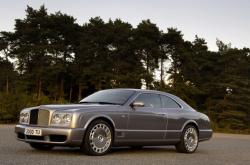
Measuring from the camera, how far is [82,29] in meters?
71.2

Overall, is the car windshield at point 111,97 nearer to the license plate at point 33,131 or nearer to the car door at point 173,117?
the car door at point 173,117

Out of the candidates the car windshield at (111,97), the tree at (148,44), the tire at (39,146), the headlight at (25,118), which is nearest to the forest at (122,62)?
the tree at (148,44)

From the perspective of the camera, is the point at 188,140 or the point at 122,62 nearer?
the point at 188,140

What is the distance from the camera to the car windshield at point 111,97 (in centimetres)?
1141

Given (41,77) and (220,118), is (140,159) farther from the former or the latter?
(41,77)

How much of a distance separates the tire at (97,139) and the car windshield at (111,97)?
0.84 m

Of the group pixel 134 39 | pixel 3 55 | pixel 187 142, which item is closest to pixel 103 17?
pixel 134 39

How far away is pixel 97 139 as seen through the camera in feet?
34.2

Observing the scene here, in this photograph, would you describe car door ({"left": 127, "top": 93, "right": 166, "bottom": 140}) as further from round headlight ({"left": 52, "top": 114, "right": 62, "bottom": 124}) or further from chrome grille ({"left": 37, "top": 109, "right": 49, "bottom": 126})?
chrome grille ({"left": 37, "top": 109, "right": 49, "bottom": 126})

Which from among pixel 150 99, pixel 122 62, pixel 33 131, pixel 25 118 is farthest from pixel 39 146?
pixel 122 62

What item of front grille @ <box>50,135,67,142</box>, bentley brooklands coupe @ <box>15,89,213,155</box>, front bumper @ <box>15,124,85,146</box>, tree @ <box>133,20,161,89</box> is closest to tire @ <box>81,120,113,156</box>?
bentley brooklands coupe @ <box>15,89,213,155</box>

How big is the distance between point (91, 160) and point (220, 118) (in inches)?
1922

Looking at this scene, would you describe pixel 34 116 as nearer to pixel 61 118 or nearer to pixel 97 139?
pixel 61 118

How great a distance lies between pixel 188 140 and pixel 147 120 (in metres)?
1.65
